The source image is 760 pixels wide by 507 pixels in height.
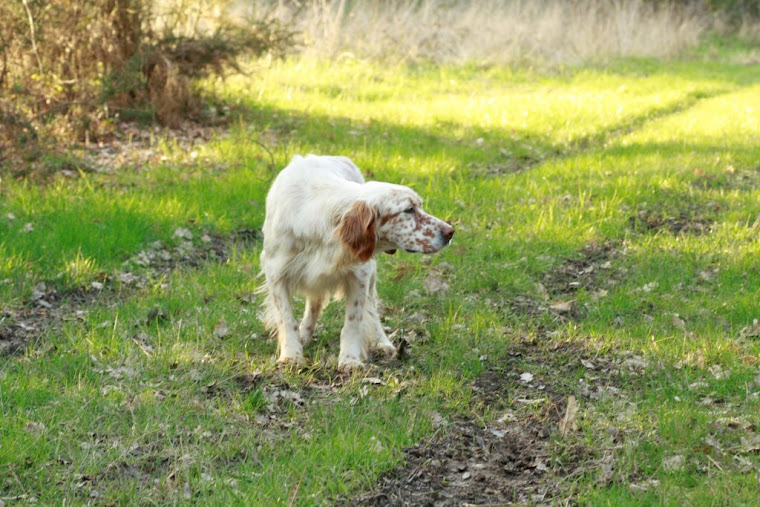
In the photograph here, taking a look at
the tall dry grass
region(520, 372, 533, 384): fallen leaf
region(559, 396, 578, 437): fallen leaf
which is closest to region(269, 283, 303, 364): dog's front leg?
region(520, 372, 533, 384): fallen leaf

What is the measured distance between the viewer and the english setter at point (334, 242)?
4.62 meters

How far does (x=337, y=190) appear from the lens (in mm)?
4773

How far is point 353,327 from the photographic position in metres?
5.02

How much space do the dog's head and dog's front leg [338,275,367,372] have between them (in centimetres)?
38

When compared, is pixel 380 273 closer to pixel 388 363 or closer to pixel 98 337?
pixel 388 363

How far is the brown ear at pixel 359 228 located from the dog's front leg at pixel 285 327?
25.8 inches

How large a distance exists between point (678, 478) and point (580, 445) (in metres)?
0.48

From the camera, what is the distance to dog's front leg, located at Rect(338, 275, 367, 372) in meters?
4.97

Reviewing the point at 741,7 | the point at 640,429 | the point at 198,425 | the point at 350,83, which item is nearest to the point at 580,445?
the point at 640,429

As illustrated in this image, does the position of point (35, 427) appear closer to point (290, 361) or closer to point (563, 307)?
point (290, 361)

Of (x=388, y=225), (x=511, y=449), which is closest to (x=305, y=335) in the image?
(x=388, y=225)

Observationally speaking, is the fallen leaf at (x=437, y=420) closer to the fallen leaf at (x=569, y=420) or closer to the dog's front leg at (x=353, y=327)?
the fallen leaf at (x=569, y=420)

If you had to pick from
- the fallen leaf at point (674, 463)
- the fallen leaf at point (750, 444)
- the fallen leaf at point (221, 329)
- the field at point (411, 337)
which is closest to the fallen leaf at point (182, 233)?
the field at point (411, 337)

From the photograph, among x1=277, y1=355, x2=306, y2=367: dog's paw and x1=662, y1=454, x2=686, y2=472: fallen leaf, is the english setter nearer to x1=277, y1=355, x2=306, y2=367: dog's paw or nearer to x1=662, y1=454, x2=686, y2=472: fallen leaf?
x1=277, y1=355, x2=306, y2=367: dog's paw
